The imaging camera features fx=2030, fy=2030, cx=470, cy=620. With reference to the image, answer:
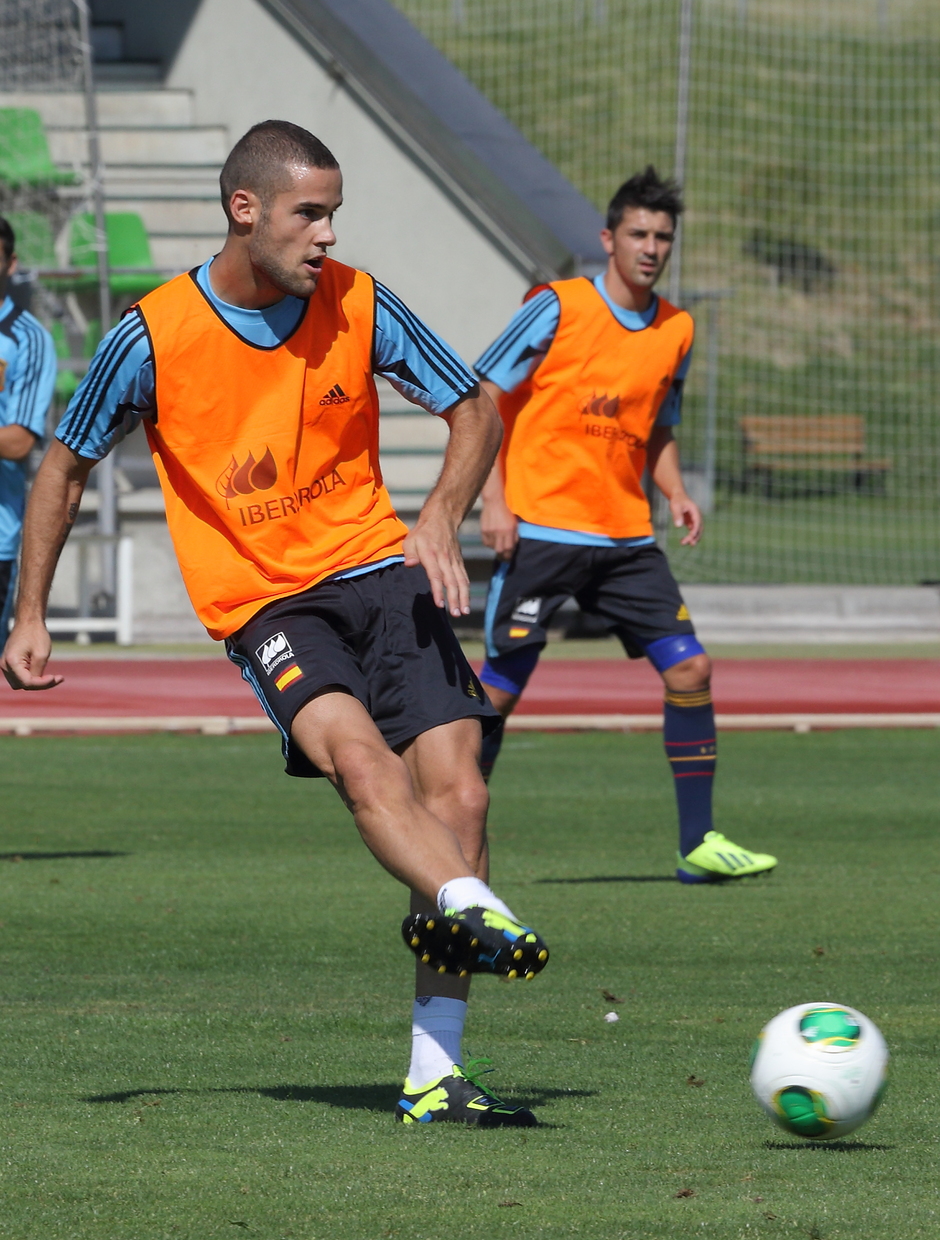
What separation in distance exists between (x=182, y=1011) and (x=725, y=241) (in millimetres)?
31177

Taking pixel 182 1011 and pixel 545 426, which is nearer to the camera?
pixel 182 1011

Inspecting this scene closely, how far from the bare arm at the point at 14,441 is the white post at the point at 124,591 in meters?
9.20

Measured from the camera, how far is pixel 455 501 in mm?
4469

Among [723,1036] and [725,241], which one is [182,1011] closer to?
[723,1036]

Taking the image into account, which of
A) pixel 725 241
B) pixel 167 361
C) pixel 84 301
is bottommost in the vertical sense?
pixel 167 361

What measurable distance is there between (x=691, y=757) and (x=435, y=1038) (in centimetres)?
370

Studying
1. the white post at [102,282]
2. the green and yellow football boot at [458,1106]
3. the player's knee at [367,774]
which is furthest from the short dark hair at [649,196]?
the white post at [102,282]

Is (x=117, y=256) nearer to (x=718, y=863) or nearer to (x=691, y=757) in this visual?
(x=691, y=757)

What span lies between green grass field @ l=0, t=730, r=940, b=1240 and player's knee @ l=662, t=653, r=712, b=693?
0.75 meters

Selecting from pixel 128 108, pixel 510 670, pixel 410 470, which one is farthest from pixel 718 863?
pixel 128 108

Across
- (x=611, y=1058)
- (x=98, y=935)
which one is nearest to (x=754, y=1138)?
(x=611, y=1058)

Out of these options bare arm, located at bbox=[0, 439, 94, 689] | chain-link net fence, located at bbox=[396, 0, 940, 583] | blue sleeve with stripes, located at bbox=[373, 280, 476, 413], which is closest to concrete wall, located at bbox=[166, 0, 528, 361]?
chain-link net fence, located at bbox=[396, 0, 940, 583]

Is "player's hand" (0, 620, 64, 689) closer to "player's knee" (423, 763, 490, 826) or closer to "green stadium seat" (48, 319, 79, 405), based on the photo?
"player's knee" (423, 763, 490, 826)

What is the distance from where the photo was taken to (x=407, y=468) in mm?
20047
